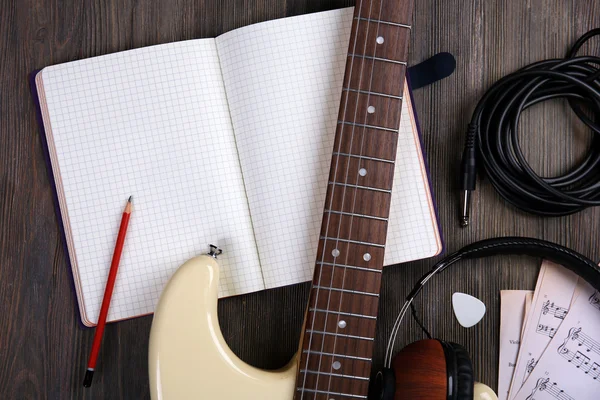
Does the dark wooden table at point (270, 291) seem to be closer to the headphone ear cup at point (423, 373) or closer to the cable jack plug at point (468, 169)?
the cable jack plug at point (468, 169)

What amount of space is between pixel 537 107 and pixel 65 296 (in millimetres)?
750

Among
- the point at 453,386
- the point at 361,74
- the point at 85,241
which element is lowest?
the point at 453,386

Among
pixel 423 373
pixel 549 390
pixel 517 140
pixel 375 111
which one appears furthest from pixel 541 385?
pixel 375 111

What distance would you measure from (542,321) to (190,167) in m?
0.55

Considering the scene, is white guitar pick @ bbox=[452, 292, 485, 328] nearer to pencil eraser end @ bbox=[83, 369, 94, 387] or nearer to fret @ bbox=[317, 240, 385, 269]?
fret @ bbox=[317, 240, 385, 269]

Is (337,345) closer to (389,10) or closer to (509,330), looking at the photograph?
(509,330)

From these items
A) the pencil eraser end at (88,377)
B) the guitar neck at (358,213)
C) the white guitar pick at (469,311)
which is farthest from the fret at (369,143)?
the pencil eraser end at (88,377)

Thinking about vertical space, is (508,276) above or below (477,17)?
below

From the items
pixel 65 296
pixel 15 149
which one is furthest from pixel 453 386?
pixel 15 149

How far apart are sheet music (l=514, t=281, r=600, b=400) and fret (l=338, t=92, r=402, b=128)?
0.37m

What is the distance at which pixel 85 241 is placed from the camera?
0.78 meters

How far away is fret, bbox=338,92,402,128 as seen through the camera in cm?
72

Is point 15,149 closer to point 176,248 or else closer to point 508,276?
point 176,248

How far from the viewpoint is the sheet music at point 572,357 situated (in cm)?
79
